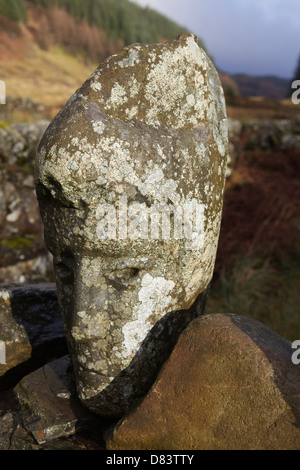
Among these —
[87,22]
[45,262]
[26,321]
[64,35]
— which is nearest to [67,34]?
[64,35]

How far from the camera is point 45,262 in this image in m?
5.04

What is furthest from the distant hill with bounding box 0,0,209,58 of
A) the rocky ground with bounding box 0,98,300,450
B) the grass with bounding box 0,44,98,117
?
the rocky ground with bounding box 0,98,300,450

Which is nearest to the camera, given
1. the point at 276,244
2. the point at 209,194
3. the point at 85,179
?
the point at 85,179

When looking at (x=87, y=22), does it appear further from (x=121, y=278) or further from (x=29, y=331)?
Result: (x=121, y=278)

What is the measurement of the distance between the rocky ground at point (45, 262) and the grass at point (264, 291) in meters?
0.34

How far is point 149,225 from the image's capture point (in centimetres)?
175

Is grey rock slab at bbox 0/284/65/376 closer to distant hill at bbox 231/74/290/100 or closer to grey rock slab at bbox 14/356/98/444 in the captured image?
grey rock slab at bbox 14/356/98/444

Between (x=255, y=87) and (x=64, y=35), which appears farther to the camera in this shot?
(x=255, y=87)

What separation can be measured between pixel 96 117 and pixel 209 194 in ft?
2.11

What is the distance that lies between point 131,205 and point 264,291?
3.47 m

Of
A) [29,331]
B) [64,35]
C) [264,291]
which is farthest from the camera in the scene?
[64,35]

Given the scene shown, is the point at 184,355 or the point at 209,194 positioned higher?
the point at 209,194
